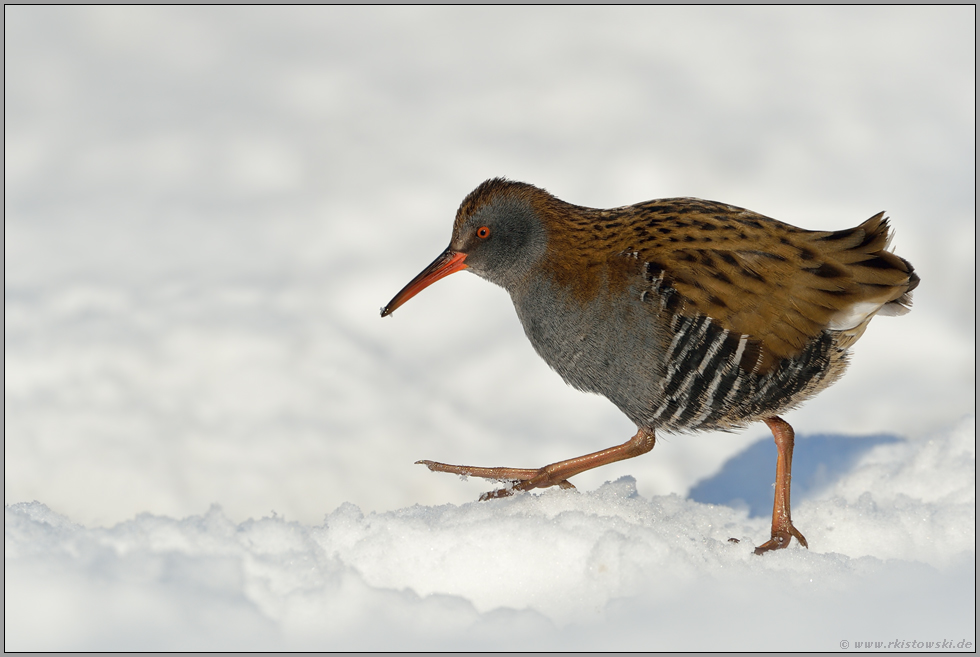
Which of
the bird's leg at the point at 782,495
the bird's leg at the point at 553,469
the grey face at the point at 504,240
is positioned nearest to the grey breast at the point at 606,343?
the grey face at the point at 504,240

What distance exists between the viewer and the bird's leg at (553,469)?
11.9ft

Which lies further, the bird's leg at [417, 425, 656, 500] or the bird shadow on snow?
the bird shadow on snow

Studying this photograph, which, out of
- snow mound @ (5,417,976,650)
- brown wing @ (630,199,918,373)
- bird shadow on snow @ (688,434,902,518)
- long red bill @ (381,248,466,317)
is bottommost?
snow mound @ (5,417,976,650)

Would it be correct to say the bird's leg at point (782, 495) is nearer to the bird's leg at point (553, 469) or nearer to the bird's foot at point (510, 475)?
the bird's leg at point (553, 469)

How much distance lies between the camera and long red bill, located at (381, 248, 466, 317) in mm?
3828

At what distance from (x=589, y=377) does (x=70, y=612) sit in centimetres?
→ 199

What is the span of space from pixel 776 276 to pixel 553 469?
1.24 m

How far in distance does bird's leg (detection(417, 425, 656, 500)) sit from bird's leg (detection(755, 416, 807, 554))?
0.53 m

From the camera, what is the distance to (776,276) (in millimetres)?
3180

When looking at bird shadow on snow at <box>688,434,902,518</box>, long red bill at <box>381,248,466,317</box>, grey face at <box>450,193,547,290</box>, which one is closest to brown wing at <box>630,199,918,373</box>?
grey face at <box>450,193,547,290</box>

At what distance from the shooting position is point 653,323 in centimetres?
317

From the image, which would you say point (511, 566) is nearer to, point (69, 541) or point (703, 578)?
point (703, 578)

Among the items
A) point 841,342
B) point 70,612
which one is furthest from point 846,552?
point 70,612

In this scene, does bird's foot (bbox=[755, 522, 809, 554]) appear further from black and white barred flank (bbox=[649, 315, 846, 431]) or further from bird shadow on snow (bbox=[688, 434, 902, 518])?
bird shadow on snow (bbox=[688, 434, 902, 518])
